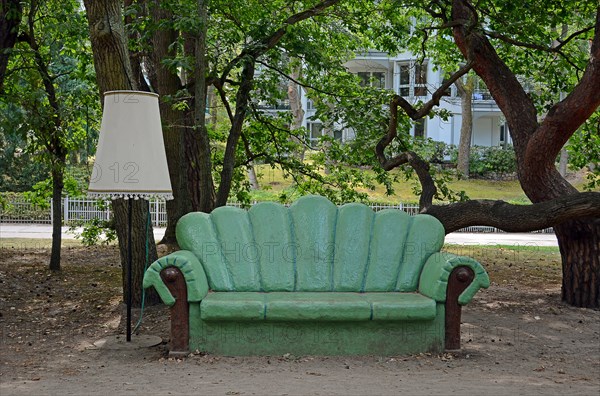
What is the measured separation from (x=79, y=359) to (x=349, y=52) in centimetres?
1102

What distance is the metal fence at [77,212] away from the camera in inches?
830

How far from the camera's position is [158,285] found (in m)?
5.79

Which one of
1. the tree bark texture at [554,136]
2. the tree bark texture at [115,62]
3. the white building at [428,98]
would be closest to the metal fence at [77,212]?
the white building at [428,98]

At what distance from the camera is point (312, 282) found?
641 cm

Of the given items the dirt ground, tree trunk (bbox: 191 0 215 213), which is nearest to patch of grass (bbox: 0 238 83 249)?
the dirt ground

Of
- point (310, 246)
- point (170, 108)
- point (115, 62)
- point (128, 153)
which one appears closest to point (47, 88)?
point (170, 108)

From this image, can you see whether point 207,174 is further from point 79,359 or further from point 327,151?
point 327,151

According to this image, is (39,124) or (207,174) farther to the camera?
(39,124)

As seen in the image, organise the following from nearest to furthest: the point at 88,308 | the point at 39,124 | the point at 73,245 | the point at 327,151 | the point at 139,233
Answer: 1. the point at 139,233
2. the point at 88,308
3. the point at 39,124
4. the point at 327,151
5. the point at 73,245

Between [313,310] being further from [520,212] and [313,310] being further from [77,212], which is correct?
[77,212]

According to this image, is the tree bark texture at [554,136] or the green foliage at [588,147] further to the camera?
the green foliage at [588,147]

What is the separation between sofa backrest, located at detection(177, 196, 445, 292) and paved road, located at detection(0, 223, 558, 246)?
11.4m

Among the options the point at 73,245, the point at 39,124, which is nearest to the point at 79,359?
the point at 39,124

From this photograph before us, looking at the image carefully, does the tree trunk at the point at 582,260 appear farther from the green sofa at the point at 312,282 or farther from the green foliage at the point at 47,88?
the green foliage at the point at 47,88
